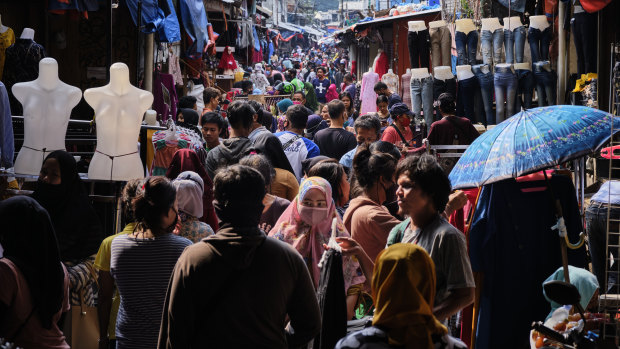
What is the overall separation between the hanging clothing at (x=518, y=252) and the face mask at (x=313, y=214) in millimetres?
1094

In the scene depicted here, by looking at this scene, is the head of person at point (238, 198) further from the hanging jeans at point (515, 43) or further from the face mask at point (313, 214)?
the hanging jeans at point (515, 43)

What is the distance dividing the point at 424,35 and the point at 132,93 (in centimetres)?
732

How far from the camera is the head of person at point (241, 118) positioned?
6730mm

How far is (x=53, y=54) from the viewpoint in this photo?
1113 cm

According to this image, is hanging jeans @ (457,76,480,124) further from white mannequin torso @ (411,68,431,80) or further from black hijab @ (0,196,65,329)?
black hijab @ (0,196,65,329)

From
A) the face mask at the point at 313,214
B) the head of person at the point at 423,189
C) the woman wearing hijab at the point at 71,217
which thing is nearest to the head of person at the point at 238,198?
the head of person at the point at 423,189

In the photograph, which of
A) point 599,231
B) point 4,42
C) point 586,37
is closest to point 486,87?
point 586,37

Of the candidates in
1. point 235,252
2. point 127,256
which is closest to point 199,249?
point 235,252

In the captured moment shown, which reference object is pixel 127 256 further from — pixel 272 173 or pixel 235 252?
pixel 272 173

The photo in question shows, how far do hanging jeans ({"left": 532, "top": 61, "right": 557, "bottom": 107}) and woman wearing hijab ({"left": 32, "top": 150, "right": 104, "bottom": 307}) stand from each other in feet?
23.1

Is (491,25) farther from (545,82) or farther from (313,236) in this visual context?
(313,236)

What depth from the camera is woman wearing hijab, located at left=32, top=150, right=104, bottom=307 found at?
504 centimetres

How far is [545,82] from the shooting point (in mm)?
10594

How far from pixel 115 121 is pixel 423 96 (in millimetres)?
6169
